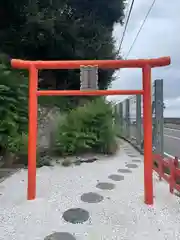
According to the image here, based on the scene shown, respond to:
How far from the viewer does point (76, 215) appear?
2.61 meters

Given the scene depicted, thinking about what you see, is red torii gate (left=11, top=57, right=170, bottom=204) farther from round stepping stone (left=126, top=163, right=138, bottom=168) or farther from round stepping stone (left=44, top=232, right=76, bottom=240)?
round stepping stone (left=126, top=163, right=138, bottom=168)

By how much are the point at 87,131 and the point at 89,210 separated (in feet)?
11.5

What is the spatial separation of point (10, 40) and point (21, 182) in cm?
527

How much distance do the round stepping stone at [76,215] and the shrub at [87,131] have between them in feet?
10.5

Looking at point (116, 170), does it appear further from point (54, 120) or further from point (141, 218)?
point (54, 120)

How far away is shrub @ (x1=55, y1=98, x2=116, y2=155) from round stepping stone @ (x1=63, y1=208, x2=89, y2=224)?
3.20m

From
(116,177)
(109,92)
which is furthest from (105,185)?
(109,92)

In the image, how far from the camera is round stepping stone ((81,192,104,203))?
306cm

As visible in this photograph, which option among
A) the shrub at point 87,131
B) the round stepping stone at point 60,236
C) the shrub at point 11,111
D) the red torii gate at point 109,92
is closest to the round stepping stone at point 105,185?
the red torii gate at point 109,92

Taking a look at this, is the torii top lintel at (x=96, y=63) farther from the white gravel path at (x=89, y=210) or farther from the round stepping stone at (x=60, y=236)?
the round stepping stone at (x=60, y=236)

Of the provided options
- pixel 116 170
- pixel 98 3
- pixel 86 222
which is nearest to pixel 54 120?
pixel 116 170

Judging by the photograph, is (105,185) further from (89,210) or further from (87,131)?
(87,131)

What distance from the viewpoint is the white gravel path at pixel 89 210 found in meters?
2.23

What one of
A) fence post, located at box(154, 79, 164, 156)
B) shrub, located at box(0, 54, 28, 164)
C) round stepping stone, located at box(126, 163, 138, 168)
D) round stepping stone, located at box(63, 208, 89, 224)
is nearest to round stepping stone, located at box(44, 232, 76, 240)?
round stepping stone, located at box(63, 208, 89, 224)
